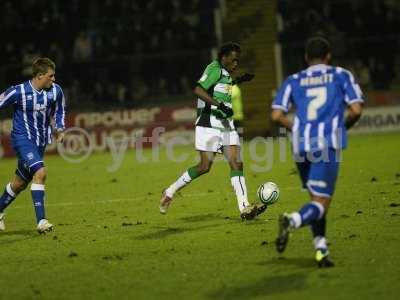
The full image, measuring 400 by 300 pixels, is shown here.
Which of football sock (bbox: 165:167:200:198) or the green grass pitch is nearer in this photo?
the green grass pitch

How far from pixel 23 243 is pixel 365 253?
4.37 metres

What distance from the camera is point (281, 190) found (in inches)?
555

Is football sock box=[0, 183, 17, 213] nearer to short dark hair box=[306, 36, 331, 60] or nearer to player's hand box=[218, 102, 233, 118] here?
player's hand box=[218, 102, 233, 118]


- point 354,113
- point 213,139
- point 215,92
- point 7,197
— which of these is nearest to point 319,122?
point 354,113

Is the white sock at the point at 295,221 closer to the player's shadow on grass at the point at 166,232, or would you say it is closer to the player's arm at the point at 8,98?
the player's shadow on grass at the point at 166,232

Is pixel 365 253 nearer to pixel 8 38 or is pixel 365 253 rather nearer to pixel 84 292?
pixel 84 292

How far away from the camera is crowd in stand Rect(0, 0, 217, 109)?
26078mm

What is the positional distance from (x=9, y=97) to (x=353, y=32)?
1929 cm

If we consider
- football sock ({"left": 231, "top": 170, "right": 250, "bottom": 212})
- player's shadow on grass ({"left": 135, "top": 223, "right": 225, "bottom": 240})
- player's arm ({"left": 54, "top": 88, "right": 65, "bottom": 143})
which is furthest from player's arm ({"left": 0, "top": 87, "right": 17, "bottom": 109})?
football sock ({"left": 231, "top": 170, "right": 250, "bottom": 212})

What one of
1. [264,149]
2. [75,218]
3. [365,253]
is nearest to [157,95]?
[264,149]

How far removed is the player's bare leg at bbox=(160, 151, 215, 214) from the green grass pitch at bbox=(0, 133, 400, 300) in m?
0.32

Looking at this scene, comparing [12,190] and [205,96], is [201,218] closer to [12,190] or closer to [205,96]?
[205,96]

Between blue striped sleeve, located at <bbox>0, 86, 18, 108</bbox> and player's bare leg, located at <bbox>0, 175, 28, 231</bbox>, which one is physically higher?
blue striped sleeve, located at <bbox>0, 86, 18, 108</bbox>

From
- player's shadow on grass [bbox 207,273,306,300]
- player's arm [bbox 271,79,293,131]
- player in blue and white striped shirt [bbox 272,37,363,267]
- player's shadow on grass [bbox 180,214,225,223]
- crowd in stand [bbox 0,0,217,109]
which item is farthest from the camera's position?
crowd in stand [bbox 0,0,217,109]
